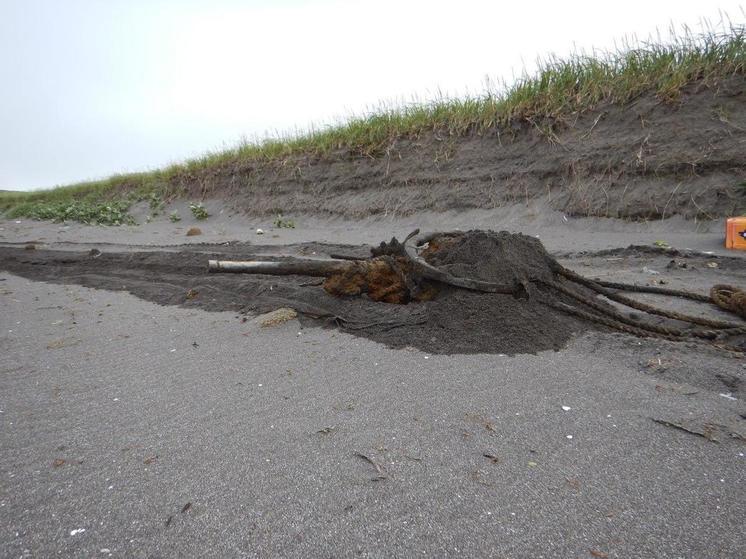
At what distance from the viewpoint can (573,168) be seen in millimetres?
6547

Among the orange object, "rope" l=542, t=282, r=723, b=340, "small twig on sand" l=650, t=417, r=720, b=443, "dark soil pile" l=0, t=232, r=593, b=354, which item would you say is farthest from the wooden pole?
the orange object

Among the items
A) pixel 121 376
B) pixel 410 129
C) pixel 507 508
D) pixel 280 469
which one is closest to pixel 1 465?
pixel 121 376

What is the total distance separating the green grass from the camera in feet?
20.8

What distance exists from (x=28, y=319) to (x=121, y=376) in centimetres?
182

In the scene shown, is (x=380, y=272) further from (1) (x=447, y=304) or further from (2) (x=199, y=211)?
(2) (x=199, y=211)

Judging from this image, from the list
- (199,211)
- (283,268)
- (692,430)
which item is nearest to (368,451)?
(692,430)

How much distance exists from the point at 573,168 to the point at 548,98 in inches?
62.2

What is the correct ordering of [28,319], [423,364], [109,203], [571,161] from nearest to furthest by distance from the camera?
[423,364] < [28,319] < [571,161] < [109,203]

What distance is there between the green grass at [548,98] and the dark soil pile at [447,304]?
16.5 feet

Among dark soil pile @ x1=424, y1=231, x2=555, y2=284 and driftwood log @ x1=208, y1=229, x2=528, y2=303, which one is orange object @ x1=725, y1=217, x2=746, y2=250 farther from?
driftwood log @ x1=208, y1=229, x2=528, y2=303

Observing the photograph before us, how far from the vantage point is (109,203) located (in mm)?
12945

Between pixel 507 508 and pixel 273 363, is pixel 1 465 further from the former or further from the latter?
pixel 507 508

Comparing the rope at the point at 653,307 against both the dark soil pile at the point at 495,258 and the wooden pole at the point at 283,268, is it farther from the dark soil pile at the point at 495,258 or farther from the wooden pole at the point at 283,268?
the wooden pole at the point at 283,268

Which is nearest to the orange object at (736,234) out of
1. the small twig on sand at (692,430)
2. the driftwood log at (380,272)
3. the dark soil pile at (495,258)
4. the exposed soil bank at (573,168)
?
the exposed soil bank at (573,168)
